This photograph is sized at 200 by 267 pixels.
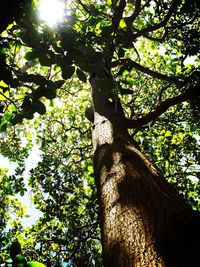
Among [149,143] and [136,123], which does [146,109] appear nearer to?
[149,143]

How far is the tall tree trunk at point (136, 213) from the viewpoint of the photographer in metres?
1.13

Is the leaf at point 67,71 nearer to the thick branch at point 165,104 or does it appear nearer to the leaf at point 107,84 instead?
the leaf at point 107,84

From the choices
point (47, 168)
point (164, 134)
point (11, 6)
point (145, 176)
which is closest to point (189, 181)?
point (164, 134)

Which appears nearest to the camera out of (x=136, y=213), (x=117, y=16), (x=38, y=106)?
(x=136, y=213)

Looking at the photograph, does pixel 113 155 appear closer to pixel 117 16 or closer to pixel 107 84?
pixel 107 84

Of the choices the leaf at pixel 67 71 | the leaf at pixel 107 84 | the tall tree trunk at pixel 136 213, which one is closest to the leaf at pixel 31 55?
the leaf at pixel 67 71

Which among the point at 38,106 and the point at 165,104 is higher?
the point at 165,104

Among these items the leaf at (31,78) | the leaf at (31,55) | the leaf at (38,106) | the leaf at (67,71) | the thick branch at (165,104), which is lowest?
the leaf at (38,106)

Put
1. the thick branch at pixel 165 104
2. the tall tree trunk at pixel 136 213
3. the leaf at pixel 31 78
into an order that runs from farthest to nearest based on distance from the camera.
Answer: the thick branch at pixel 165 104 → the leaf at pixel 31 78 → the tall tree trunk at pixel 136 213

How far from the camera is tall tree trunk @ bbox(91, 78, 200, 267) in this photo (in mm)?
1133

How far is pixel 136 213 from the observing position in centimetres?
138

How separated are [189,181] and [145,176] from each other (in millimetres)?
4706

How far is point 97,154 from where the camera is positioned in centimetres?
245

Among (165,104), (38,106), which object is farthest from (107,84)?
(165,104)
